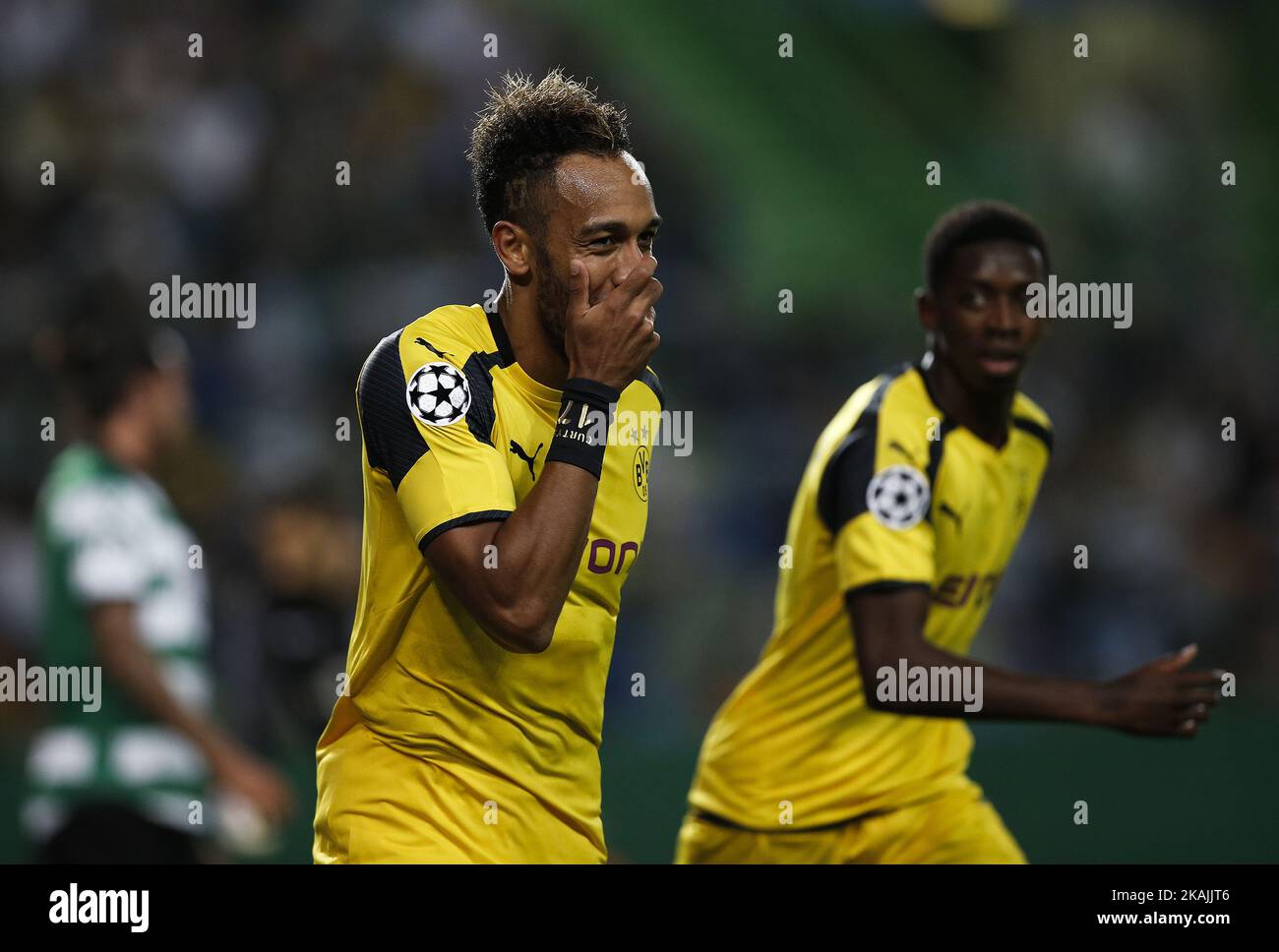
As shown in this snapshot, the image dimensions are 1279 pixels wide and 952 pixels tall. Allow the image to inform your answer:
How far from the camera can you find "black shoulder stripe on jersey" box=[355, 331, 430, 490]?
3057 millimetres

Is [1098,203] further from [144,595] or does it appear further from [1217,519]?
[144,595]

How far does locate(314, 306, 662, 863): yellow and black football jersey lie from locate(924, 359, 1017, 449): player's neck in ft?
4.72

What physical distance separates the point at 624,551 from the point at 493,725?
0.47 m

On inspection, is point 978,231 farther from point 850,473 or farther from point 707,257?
point 707,257

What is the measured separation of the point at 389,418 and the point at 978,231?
2.20 m

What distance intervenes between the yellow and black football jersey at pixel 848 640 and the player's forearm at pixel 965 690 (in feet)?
1.06

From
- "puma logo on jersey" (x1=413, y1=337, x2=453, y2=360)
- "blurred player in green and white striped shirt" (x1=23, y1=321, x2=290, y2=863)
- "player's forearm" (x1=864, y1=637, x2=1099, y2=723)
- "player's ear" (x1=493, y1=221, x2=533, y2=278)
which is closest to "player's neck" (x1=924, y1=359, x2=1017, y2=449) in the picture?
"player's forearm" (x1=864, y1=637, x2=1099, y2=723)

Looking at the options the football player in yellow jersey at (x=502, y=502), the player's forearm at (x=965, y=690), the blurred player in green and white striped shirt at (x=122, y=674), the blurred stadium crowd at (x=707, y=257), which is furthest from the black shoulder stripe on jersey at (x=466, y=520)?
the blurred stadium crowd at (x=707, y=257)

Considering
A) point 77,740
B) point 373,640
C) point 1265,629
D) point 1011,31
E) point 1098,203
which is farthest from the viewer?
point 1011,31

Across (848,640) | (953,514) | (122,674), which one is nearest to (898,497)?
(953,514)

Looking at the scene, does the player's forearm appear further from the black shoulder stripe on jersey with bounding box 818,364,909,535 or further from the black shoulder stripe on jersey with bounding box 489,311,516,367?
the black shoulder stripe on jersey with bounding box 489,311,516,367

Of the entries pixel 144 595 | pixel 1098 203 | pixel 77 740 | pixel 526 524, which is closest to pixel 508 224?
pixel 526 524

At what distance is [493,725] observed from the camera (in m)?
3.29

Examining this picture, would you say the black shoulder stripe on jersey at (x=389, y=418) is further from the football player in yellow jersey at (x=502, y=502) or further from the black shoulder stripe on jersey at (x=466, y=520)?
the black shoulder stripe on jersey at (x=466, y=520)
